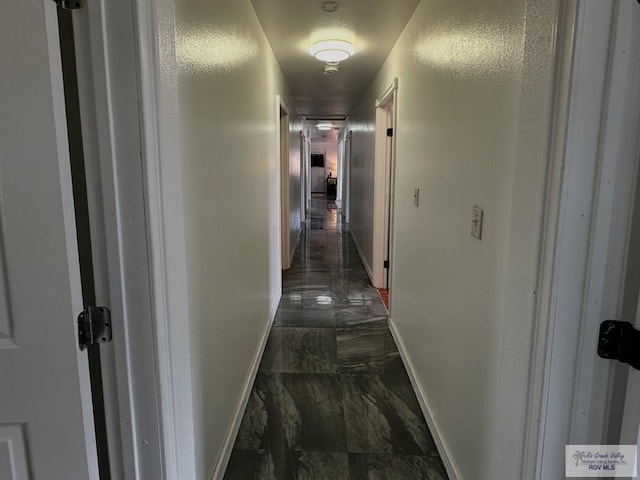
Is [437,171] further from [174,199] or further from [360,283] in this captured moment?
[360,283]

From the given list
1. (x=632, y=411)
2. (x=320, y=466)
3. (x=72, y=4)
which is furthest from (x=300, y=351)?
(x=72, y=4)

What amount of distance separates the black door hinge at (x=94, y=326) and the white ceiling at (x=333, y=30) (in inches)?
83.1

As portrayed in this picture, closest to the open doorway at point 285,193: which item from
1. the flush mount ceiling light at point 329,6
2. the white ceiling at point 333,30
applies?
the white ceiling at point 333,30

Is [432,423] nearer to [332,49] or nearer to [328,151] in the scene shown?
[332,49]

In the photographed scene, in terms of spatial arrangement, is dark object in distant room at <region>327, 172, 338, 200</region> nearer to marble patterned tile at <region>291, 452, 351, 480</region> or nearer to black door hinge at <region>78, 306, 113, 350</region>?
marble patterned tile at <region>291, 452, 351, 480</region>

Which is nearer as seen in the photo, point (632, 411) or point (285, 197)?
point (632, 411)

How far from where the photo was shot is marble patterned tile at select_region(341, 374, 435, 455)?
1946 mm

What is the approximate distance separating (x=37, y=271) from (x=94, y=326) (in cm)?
16

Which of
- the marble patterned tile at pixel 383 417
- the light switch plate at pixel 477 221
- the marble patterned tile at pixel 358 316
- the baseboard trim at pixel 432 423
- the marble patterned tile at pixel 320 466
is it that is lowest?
the marble patterned tile at pixel 320 466

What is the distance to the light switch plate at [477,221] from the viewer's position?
4.59ft

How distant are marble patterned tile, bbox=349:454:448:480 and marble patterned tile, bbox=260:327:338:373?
809 millimetres

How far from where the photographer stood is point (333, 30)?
2.84m

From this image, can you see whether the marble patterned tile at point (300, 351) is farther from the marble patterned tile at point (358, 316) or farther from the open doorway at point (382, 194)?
the open doorway at point (382, 194)

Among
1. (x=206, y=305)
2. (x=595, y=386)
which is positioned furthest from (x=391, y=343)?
(x=595, y=386)
